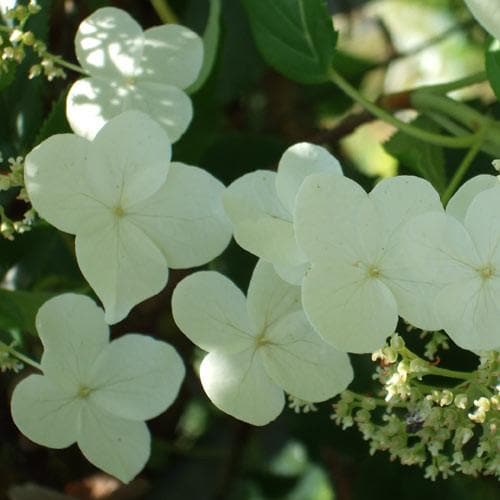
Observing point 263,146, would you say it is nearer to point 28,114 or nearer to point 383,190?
point 28,114

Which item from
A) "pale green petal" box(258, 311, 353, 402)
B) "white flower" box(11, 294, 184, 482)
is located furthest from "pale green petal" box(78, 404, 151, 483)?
"pale green petal" box(258, 311, 353, 402)

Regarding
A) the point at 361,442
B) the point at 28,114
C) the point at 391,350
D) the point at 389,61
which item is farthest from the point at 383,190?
the point at 389,61

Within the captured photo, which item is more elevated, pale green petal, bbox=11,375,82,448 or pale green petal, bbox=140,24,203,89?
pale green petal, bbox=140,24,203,89

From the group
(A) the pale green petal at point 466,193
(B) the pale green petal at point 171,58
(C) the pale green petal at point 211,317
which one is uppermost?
(B) the pale green petal at point 171,58

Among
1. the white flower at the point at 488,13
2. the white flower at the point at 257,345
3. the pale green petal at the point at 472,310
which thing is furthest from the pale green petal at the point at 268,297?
the white flower at the point at 488,13

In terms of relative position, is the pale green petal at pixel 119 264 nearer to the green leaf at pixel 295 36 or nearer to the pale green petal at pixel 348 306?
the pale green petal at pixel 348 306

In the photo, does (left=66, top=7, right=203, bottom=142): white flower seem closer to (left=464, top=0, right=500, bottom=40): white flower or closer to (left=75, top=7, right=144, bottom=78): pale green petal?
(left=75, top=7, right=144, bottom=78): pale green petal

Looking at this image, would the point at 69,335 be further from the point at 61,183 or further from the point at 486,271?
the point at 486,271

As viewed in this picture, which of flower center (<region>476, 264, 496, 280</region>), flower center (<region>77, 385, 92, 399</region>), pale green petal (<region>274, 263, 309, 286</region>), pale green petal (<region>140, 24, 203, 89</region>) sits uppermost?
pale green petal (<region>140, 24, 203, 89</region>)
